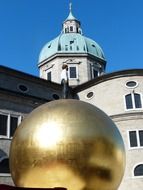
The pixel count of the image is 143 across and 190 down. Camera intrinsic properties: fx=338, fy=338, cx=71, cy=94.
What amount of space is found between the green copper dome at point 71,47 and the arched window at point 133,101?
11.4m

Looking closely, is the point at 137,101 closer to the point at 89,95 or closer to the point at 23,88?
the point at 89,95

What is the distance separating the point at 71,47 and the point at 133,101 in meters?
13.3

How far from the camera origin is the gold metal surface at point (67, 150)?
5.57 metres

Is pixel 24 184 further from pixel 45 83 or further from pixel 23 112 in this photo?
pixel 45 83

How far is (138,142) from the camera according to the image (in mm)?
24875

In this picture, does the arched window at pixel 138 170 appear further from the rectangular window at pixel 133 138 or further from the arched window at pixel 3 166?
the arched window at pixel 3 166

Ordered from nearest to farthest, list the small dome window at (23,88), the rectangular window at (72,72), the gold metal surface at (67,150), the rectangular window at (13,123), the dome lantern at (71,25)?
the gold metal surface at (67,150)
the rectangular window at (13,123)
the small dome window at (23,88)
the rectangular window at (72,72)
the dome lantern at (71,25)

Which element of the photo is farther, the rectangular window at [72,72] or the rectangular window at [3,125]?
the rectangular window at [72,72]

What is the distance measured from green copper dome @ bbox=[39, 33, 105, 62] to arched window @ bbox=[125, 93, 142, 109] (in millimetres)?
11384

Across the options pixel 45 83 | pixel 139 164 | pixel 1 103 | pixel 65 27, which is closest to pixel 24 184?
pixel 1 103

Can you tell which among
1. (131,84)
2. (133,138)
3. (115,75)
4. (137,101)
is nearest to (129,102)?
(137,101)

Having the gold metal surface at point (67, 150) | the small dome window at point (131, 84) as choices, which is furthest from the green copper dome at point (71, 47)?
the gold metal surface at point (67, 150)

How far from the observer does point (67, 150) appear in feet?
18.5

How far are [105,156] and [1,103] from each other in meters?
18.6
